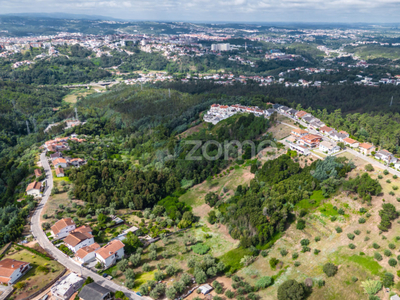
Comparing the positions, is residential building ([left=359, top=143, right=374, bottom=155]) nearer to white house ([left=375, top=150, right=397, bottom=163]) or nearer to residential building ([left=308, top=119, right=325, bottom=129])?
white house ([left=375, top=150, right=397, bottom=163])

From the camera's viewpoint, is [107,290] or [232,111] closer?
[107,290]

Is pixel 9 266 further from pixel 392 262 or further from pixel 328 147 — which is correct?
pixel 328 147

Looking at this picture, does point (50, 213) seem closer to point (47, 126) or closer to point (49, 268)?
point (49, 268)

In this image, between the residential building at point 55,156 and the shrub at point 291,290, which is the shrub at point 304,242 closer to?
the shrub at point 291,290

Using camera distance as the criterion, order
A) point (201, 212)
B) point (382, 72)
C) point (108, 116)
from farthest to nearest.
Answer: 1. point (382, 72)
2. point (108, 116)
3. point (201, 212)

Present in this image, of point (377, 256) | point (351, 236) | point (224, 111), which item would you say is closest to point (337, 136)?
point (351, 236)

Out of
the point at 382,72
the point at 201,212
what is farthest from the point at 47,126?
the point at 382,72

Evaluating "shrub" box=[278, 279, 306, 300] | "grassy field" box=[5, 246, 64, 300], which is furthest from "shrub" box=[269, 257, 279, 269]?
"grassy field" box=[5, 246, 64, 300]
